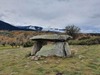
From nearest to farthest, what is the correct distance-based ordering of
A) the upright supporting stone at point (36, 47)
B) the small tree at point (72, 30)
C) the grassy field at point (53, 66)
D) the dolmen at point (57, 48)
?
the grassy field at point (53, 66)
the dolmen at point (57, 48)
the upright supporting stone at point (36, 47)
the small tree at point (72, 30)

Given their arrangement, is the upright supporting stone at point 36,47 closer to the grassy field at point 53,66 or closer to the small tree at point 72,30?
the grassy field at point 53,66

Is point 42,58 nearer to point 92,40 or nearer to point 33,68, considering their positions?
point 33,68

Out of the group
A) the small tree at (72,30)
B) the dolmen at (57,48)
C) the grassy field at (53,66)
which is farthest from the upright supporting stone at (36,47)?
the small tree at (72,30)

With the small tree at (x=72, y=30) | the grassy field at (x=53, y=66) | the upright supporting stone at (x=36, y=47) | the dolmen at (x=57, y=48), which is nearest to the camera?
the grassy field at (x=53, y=66)

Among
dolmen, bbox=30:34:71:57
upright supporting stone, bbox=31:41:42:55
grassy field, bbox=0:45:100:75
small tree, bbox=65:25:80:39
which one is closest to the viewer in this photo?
grassy field, bbox=0:45:100:75

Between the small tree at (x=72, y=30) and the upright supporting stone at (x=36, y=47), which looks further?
the small tree at (x=72, y=30)

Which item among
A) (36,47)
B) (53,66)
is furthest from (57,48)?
(53,66)

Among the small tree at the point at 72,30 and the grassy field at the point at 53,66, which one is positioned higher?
the small tree at the point at 72,30

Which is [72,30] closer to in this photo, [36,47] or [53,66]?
[36,47]

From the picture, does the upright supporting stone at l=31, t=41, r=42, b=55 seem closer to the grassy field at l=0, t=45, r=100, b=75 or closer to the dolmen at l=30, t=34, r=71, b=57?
the dolmen at l=30, t=34, r=71, b=57

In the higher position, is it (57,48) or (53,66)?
(57,48)

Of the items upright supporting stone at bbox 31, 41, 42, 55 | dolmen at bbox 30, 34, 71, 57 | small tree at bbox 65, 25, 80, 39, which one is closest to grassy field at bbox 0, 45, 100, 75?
dolmen at bbox 30, 34, 71, 57

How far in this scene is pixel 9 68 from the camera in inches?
667

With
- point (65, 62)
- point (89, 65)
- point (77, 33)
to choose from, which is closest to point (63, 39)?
point (65, 62)
